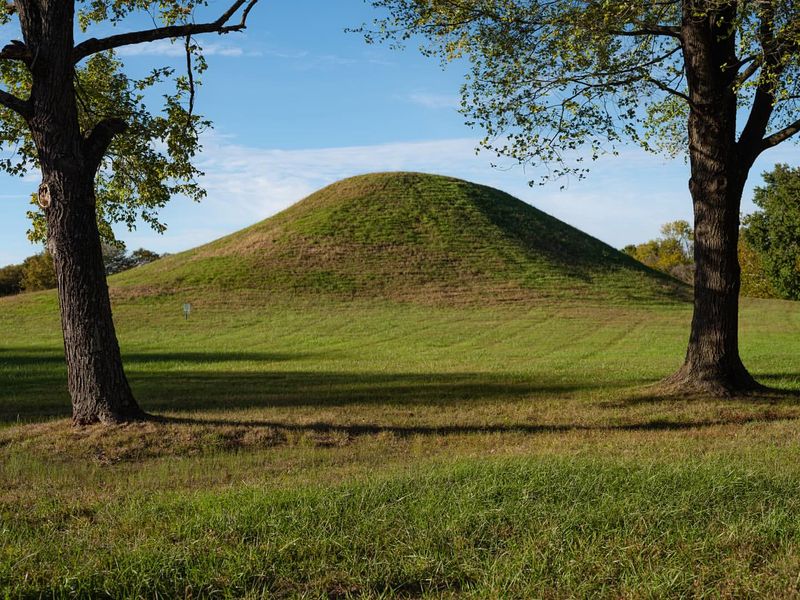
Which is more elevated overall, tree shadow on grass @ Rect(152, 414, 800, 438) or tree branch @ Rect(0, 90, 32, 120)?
tree branch @ Rect(0, 90, 32, 120)

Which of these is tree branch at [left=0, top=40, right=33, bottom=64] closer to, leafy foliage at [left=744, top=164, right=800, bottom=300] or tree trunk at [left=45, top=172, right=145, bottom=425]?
tree trunk at [left=45, top=172, right=145, bottom=425]

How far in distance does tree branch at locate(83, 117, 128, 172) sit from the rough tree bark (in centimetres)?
20

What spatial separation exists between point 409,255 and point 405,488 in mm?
55762

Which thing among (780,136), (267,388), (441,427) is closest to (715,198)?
(780,136)

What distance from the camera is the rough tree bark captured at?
36.7 feet

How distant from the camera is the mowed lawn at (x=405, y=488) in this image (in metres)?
4.93

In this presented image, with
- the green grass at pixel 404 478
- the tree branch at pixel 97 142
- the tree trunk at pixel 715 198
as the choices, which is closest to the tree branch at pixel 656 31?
the tree trunk at pixel 715 198

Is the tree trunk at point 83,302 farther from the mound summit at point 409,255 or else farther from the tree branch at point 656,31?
the mound summit at point 409,255

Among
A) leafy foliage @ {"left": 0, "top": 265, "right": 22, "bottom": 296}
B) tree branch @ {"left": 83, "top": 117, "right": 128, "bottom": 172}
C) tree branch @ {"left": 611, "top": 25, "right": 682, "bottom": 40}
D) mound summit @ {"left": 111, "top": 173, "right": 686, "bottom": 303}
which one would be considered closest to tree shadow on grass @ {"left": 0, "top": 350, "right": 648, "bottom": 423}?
tree branch @ {"left": 83, "top": 117, "right": 128, "bottom": 172}

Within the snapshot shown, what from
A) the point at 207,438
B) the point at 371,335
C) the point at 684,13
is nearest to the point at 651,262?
the point at 371,335

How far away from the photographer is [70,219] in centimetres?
1118

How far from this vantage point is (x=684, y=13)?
594 inches

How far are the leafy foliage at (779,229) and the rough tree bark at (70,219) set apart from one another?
60.2 m

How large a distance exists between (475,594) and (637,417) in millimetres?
9175
